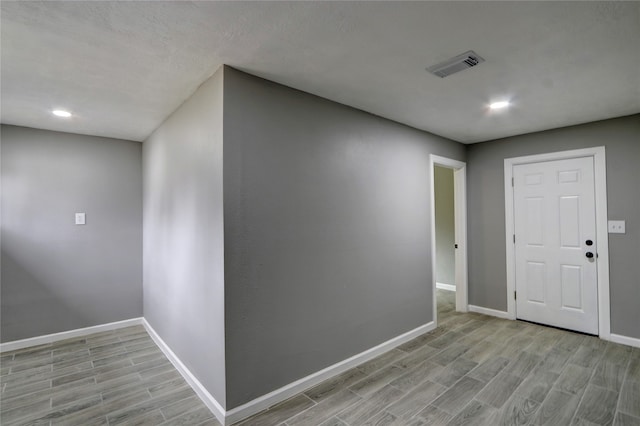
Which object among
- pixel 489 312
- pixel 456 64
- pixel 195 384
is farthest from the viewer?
pixel 489 312

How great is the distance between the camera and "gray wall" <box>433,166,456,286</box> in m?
6.02

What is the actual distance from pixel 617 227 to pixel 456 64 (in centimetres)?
286

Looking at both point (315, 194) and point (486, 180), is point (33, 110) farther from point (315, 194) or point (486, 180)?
point (486, 180)

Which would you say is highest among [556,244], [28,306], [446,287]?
[556,244]

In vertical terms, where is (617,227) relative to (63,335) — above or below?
above

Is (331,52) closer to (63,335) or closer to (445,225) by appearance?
(63,335)

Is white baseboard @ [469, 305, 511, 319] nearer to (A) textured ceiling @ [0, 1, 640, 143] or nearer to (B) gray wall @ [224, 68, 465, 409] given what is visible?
(B) gray wall @ [224, 68, 465, 409]

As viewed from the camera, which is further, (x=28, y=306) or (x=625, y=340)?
(x=28, y=306)

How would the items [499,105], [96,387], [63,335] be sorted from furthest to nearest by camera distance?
1. [63,335]
2. [499,105]
3. [96,387]

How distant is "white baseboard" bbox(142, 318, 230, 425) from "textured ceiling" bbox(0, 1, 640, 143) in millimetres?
2365

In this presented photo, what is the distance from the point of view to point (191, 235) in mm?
2646

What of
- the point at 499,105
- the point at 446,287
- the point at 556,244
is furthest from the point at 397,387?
the point at 446,287

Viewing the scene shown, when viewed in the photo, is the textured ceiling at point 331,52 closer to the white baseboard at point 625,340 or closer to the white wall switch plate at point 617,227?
the white wall switch plate at point 617,227

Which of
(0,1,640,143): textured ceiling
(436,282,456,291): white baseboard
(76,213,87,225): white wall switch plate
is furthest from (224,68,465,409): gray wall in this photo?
(76,213,87,225): white wall switch plate
